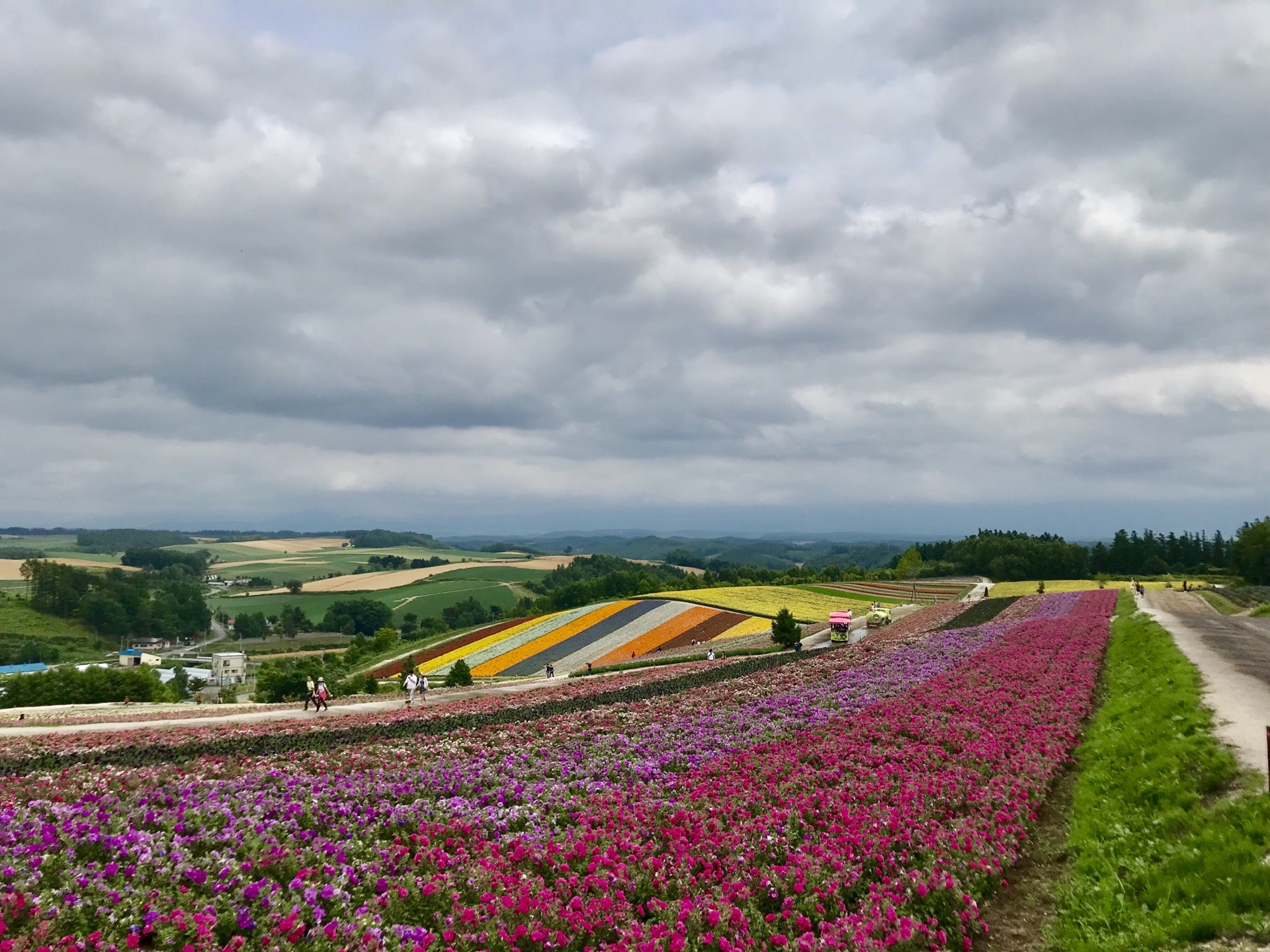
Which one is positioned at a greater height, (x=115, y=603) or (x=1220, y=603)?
(x=1220, y=603)

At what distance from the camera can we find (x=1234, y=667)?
22703mm

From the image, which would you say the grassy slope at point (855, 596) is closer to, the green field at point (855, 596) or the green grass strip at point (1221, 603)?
the green field at point (855, 596)

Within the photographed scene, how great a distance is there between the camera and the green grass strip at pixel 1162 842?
7.84 metres

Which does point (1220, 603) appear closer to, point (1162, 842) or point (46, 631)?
point (1162, 842)

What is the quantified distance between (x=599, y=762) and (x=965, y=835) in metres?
6.90

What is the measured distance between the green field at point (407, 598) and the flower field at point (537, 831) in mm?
130211

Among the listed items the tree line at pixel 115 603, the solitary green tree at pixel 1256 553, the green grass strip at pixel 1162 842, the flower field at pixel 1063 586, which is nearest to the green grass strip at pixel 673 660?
the green grass strip at pixel 1162 842

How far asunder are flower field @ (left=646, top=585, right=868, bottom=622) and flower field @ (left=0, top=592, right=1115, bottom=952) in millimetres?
50181

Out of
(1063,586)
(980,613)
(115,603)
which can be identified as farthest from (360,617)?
(1063,586)

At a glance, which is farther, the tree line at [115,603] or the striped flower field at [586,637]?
the tree line at [115,603]

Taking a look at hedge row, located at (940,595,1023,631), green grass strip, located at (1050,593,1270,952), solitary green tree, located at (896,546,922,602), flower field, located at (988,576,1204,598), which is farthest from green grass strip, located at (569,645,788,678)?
solitary green tree, located at (896,546,922,602)

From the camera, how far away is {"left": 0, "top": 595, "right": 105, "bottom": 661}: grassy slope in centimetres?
12444

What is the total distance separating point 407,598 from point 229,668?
43590 mm

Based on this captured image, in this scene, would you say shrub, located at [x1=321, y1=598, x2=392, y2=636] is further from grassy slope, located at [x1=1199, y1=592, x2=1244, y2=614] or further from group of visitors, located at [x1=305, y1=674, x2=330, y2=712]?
grassy slope, located at [x1=1199, y1=592, x2=1244, y2=614]
